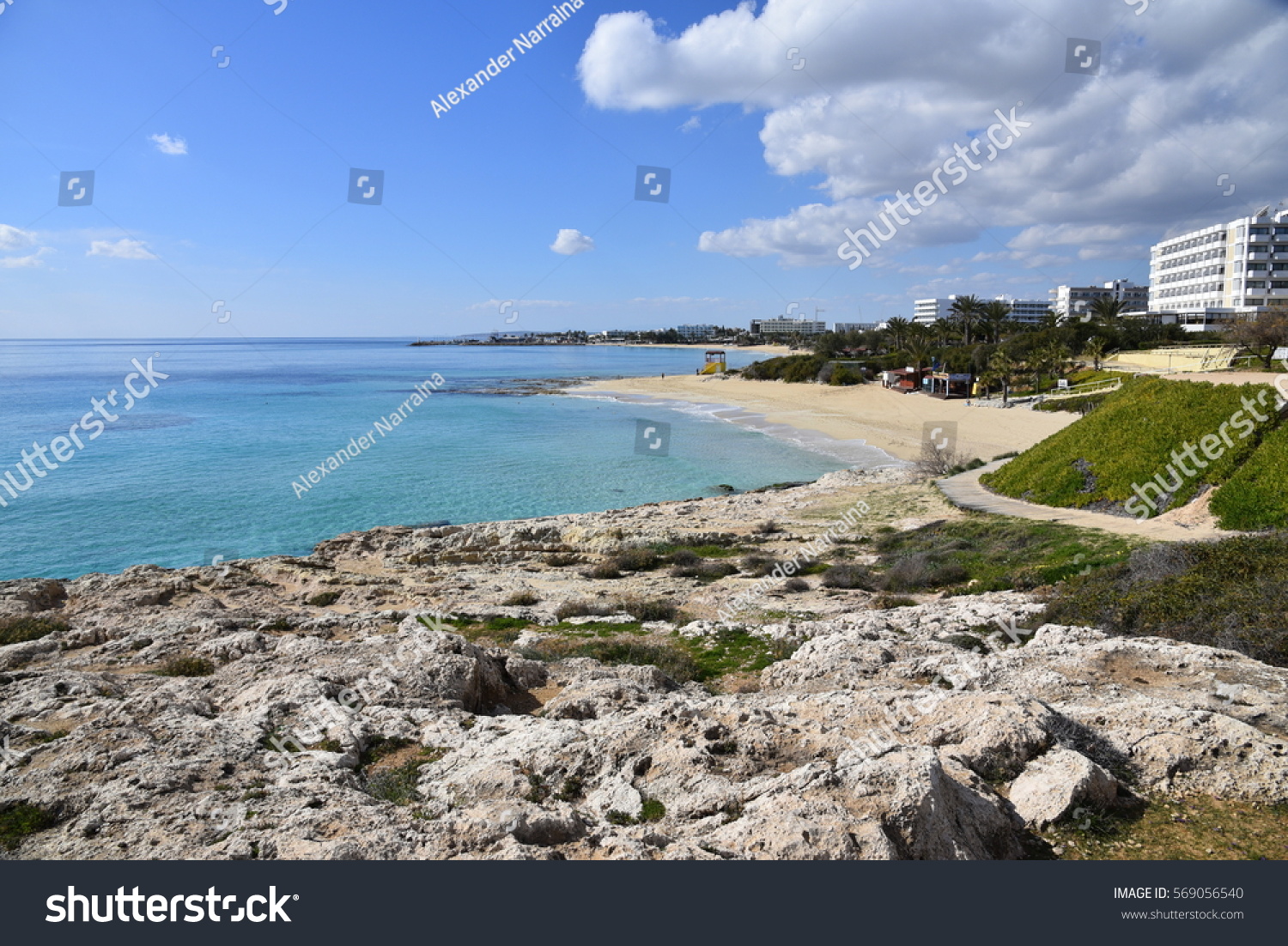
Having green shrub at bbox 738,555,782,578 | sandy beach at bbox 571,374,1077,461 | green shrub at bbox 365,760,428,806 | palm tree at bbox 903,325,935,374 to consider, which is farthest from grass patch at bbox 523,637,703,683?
palm tree at bbox 903,325,935,374

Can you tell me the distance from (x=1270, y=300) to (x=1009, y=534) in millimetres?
89246

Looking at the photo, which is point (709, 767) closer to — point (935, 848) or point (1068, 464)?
point (935, 848)

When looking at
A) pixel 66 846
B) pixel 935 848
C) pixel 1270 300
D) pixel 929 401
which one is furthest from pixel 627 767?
pixel 1270 300

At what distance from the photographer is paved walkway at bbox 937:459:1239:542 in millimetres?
15828

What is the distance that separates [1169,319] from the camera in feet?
306

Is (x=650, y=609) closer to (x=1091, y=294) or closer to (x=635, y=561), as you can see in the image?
(x=635, y=561)

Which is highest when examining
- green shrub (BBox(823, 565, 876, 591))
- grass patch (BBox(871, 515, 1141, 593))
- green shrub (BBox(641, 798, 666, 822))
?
green shrub (BBox(641, 798, 666, 822))

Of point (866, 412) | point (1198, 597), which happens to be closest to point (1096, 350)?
point (866, 412)

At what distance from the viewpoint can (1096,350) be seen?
5794cm

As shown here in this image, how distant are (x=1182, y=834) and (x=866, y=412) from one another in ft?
194

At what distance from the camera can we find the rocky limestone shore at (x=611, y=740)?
485 cm

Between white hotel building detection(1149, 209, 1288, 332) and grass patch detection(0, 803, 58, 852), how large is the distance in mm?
96663

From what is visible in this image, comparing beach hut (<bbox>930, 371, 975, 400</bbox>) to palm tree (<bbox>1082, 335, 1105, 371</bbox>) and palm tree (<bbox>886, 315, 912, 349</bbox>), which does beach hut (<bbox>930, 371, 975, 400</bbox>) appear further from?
palm tree (<bbox>886, 315, 912, 349</bbox>)

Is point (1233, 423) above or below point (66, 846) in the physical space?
above
